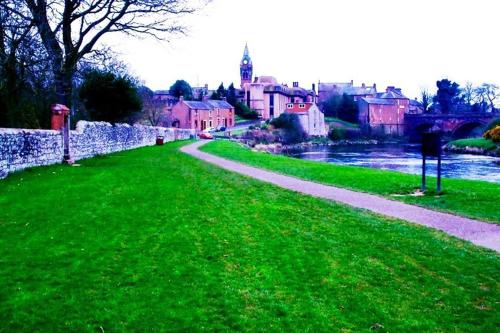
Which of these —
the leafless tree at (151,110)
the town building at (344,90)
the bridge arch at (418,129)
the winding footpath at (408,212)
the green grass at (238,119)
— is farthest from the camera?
the town building at (344,90)

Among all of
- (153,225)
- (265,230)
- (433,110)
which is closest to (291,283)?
(265,230)

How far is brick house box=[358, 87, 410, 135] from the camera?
396 ft

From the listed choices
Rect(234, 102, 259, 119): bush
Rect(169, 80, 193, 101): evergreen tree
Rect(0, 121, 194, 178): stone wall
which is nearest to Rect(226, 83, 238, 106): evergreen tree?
Rect(234, 102, 259, 119): bush

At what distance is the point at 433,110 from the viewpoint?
135875mm

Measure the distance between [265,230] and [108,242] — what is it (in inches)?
110

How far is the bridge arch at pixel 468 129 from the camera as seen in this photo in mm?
98562

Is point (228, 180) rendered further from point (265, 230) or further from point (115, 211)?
point (265, 230)

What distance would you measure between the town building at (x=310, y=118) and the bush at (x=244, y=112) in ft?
36.0

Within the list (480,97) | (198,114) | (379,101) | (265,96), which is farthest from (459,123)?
(198,114)

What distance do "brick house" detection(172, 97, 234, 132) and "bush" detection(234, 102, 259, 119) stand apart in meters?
13.6

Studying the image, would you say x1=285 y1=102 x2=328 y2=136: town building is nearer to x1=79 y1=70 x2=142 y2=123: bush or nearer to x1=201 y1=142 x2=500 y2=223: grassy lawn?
x1=79 y1=70 x2=142 y2=123: bush

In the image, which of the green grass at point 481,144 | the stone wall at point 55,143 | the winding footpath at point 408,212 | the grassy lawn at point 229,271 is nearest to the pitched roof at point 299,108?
the green grass at point 481,144

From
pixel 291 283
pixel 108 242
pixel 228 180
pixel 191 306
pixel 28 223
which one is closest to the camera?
pixel 191 306

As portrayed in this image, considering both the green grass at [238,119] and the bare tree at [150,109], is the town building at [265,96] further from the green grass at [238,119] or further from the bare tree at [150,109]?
the bare tree at [150,109]
